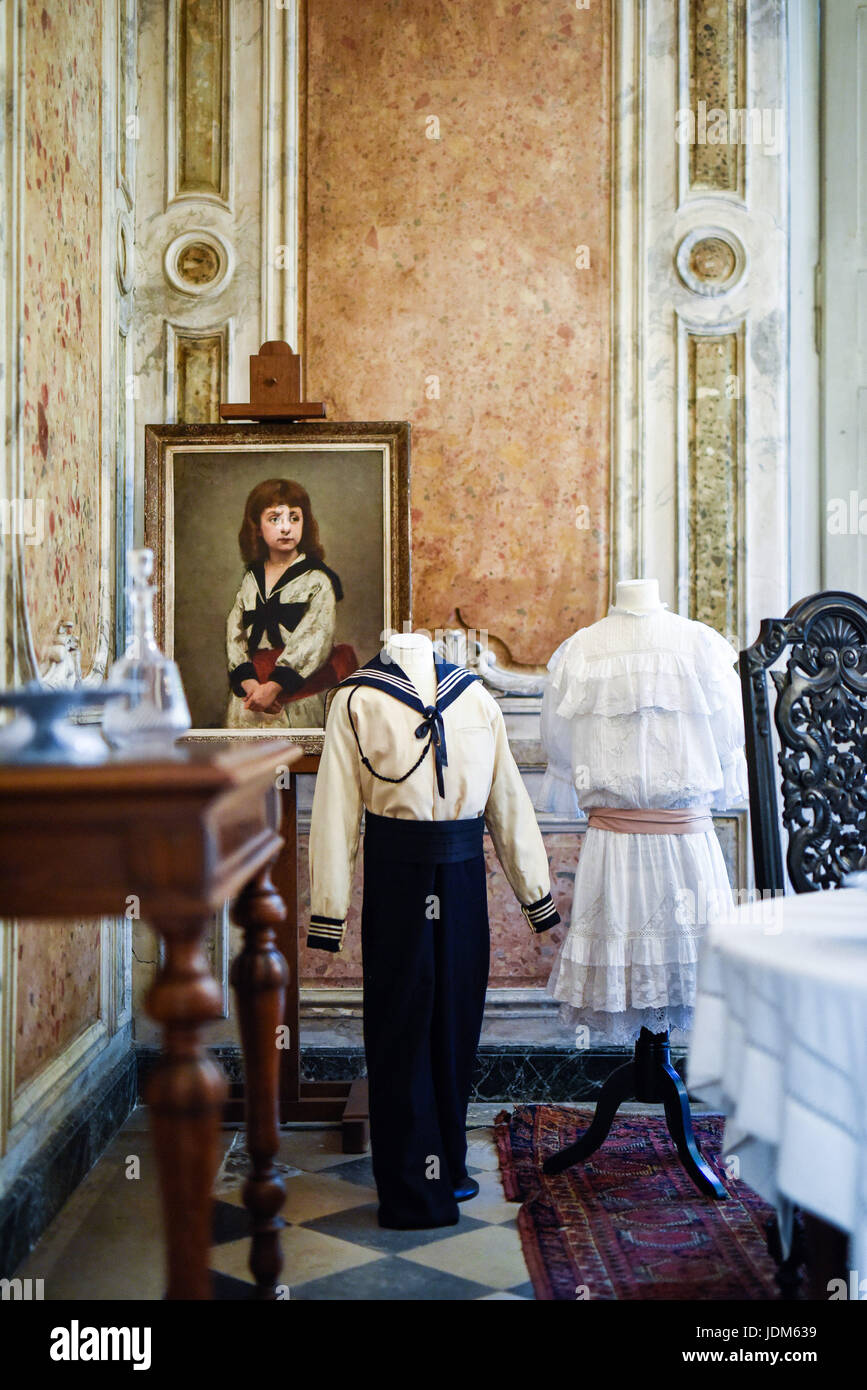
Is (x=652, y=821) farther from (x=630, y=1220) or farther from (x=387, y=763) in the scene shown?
(x=630, y=1220)

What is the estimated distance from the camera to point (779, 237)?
4.12 m

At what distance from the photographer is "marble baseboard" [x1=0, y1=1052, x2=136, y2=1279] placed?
264 cm

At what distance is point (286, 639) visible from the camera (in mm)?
3529

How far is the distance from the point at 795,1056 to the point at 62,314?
2660 mm

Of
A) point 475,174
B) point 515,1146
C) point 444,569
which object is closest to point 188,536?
point 444,569

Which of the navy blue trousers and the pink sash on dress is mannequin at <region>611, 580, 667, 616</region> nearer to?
the pink sash on dress

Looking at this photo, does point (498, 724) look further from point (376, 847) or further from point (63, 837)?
point (63, 837)

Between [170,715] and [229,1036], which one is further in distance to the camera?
[229,1036]

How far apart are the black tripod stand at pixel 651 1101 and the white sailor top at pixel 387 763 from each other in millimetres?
820

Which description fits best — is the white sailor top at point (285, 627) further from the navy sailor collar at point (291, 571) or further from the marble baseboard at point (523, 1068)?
the marble baseboard at point (523, 1068)

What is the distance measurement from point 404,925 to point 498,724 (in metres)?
0.59

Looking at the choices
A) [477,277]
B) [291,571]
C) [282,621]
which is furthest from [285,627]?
[477,277]

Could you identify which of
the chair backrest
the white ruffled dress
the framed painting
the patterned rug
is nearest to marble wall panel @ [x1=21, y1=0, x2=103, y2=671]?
the framed painting

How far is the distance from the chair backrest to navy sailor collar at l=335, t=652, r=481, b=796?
75 cm
